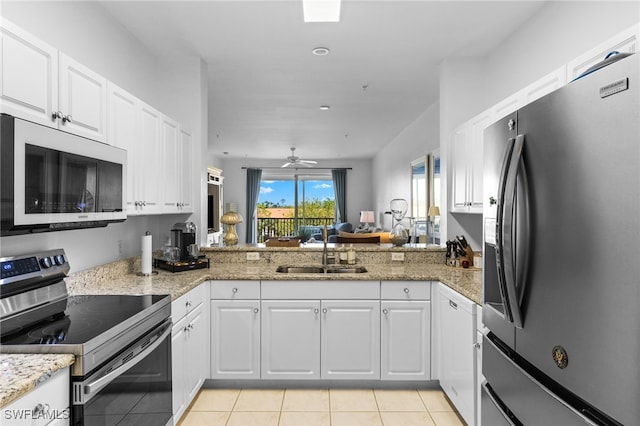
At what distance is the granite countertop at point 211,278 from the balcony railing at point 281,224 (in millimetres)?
7677

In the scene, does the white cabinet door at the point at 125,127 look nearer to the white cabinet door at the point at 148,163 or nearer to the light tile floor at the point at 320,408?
the white cabinet door at the point at 148,163

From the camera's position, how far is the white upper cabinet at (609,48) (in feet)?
4.86

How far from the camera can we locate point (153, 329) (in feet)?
6.25

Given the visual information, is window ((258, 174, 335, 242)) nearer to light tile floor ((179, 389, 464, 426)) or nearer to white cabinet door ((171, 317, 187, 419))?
light tile floor ((179, 389, 464, 426))

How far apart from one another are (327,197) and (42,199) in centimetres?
975

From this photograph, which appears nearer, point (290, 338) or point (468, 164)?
point (290, 338)

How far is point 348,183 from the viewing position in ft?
36.1

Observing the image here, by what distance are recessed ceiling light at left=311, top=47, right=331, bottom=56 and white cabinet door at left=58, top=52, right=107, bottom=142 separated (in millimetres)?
1747

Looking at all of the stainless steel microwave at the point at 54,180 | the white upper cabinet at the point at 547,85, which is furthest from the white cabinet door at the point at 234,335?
the white upper cabinet at the point at 547,85

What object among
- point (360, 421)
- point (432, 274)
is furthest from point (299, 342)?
point (432, 274)

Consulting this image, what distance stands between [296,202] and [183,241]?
807cm

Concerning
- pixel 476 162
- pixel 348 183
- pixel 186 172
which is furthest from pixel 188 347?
pixel 348 183

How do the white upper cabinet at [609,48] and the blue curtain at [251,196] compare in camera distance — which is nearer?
the white upper cabinet at [609,48]

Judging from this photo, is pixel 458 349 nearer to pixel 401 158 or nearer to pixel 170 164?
pixel 170 164
